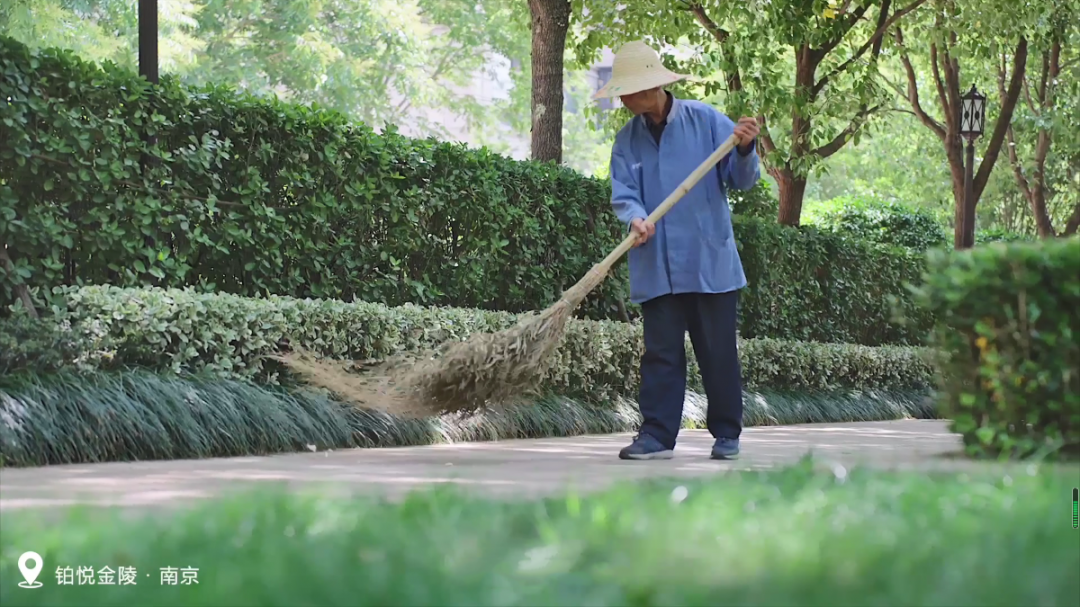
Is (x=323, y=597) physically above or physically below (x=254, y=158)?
below

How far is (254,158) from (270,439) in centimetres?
210

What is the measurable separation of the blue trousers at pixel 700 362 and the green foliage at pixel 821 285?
18.3ft

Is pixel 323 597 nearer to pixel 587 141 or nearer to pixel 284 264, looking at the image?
pixel 284 264

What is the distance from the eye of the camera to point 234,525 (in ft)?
10.1

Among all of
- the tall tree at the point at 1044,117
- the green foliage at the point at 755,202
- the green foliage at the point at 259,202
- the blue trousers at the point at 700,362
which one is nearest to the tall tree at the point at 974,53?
the tall tree at the point at 1044,117

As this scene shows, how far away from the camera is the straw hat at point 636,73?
22.0 ft

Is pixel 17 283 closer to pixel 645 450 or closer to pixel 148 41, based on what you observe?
pixel 148 41

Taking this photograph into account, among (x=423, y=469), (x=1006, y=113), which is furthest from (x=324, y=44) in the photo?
(x=423, y=469)

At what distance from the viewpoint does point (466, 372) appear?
6.80 metres

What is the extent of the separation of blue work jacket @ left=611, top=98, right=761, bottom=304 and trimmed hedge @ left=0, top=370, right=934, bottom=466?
59.7 inches

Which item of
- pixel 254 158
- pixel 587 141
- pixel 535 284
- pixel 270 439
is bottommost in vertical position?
pixel 270 439

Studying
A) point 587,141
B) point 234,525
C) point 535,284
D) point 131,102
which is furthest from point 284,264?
point 587,141

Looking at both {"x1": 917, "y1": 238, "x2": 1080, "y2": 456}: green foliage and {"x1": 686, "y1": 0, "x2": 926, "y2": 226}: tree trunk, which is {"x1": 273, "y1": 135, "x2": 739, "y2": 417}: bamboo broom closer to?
{"x1": 917, "y1": 238, "x2": 1080, "y2": 456}: green foliage

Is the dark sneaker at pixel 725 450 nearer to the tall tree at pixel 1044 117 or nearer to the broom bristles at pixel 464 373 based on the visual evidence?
the broom bristles at pixel 464 373
